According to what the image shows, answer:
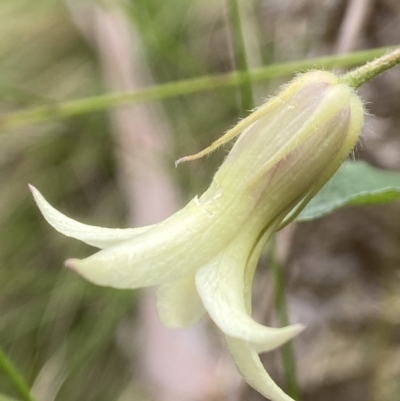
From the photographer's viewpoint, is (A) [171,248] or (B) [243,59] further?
(B) [243,59]

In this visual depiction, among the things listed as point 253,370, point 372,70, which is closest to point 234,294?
point 253,370

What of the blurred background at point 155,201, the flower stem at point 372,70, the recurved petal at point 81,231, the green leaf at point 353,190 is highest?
the flower stem at point 372,70

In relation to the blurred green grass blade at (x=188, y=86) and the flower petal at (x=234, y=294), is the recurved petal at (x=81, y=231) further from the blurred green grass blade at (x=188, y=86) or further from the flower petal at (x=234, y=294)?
the blurred green grass blade at (x=188, y=86)

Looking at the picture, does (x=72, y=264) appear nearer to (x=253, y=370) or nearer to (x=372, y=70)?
(x=253, y=370)

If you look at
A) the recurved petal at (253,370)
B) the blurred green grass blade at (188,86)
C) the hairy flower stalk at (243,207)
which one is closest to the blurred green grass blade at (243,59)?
the blurred green grass blade at (188,86)

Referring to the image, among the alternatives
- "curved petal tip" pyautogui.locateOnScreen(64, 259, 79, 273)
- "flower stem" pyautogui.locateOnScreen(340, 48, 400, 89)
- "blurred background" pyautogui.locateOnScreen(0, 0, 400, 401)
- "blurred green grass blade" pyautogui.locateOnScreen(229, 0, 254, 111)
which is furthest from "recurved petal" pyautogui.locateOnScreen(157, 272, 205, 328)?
"blurred background" pyautogui.locateOnScreen(0, 0, 400, 401)
